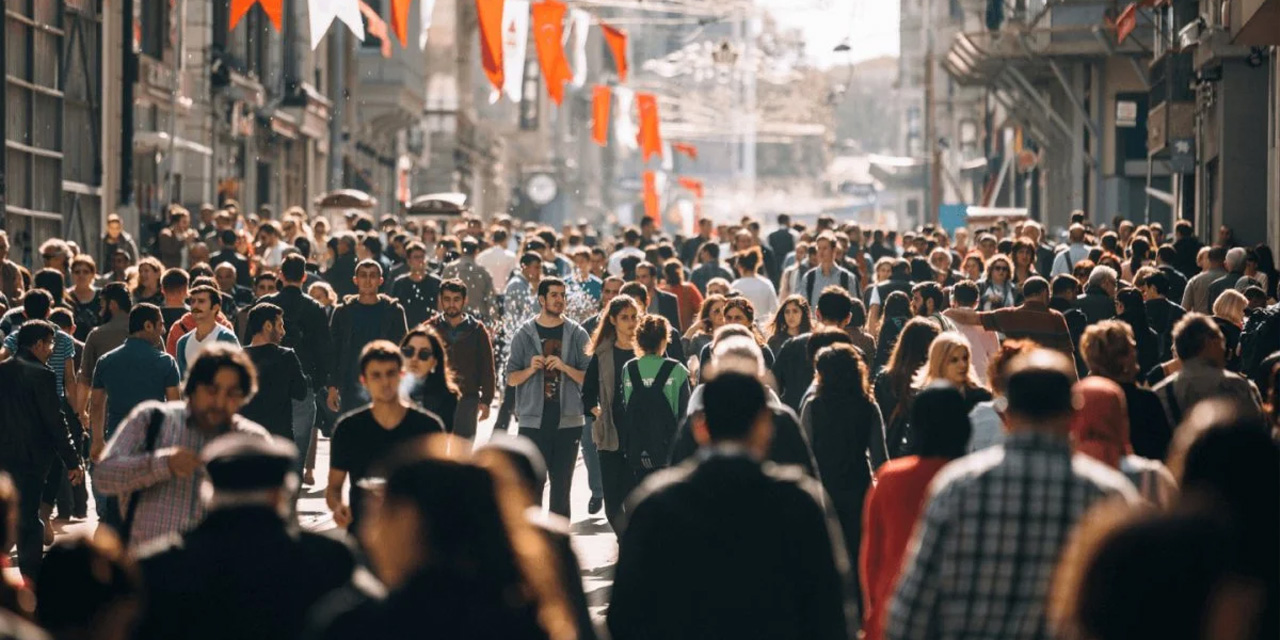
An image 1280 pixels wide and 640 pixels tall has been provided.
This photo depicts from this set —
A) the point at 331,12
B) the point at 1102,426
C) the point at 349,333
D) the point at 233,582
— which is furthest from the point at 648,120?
the point at 233,582

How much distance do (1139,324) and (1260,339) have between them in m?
1.67

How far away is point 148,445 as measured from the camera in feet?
26.2

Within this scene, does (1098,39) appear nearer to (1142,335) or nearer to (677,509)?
(1142,335)

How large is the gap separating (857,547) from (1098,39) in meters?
29.4

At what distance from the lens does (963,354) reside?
970 cm

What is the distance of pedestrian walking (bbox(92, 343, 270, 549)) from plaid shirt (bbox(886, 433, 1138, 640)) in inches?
111

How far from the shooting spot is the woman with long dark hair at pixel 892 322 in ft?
46.6

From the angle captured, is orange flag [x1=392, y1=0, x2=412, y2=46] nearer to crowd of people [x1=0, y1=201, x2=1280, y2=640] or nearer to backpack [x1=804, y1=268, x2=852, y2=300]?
backpack [x1=804, y1=268, x2=852, y2=300]

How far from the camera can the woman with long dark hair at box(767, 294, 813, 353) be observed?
13.7m

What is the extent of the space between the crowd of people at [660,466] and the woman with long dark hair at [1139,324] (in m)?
0.05

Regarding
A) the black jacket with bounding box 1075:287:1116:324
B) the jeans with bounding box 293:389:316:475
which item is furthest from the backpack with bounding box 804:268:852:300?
the jeans with bounding box 293:389:316:475

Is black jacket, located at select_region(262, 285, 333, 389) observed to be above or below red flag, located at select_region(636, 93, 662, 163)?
below

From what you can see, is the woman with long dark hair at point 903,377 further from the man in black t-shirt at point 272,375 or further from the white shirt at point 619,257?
the white shirt at point 619,257

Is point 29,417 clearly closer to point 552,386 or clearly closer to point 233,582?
point 552,386
